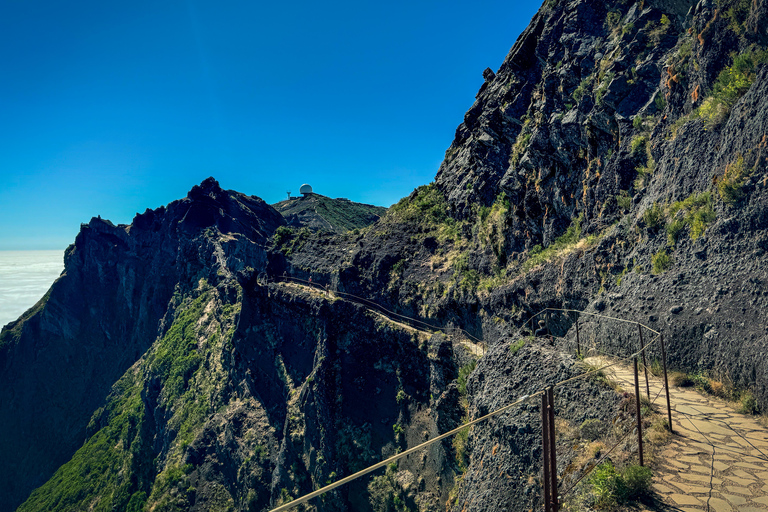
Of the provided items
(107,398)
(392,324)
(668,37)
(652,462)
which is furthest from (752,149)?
(107,398)

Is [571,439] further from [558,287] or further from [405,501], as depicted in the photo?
[405,501]

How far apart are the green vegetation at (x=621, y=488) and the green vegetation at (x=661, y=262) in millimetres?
6663

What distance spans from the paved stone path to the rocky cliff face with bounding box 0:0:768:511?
0.75m

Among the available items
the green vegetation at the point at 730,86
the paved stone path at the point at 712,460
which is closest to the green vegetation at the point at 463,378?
the paved stone path at the point at 712,460

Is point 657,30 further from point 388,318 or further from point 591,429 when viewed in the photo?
point 388,318

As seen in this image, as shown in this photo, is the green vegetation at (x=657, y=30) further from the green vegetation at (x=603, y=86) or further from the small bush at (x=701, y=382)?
the small bush at (x=701, y=382)

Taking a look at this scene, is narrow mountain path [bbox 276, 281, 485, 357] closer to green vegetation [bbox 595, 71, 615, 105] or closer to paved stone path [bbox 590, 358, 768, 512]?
paved stone path [bbox 590, 358, 768, 512]

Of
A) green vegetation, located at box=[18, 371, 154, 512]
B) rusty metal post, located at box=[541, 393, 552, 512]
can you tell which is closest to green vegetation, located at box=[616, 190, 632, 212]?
rusty metal post, located at box=[541, 393, 552, 512]

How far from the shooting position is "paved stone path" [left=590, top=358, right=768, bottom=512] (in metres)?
4.52

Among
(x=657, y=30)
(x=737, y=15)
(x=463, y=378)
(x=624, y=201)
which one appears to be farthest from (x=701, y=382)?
(x=657, y=30)

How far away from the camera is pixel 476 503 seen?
25.6 feet

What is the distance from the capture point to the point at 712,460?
530 centimetres

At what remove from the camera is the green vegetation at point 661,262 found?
966 centimetres

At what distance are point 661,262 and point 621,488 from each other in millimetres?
7230
